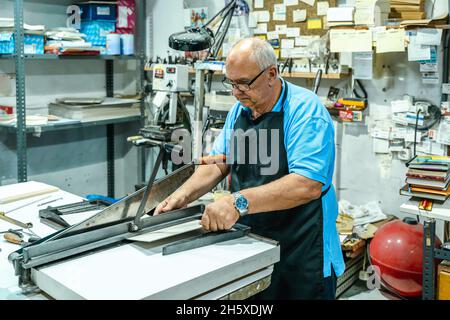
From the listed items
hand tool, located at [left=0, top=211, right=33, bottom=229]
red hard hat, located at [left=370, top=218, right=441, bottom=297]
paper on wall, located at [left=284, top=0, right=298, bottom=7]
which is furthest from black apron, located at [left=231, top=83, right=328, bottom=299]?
paper on wall, located at [left=284, top=0, right=298, bottom=7]

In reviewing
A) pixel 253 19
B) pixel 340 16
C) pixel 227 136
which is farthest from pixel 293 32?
pixel 227 136

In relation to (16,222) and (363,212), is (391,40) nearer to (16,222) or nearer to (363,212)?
(363,212)

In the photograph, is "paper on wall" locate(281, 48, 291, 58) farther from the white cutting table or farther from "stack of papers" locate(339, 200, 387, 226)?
the white cutting table

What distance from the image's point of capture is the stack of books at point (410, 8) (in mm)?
2756

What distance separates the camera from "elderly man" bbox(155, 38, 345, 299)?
1.51 meters

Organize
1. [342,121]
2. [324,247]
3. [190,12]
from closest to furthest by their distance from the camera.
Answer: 1. [324,247]
2. [342,121]
3. [190,12]

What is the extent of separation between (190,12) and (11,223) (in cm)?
261

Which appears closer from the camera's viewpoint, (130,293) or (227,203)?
(130,293)

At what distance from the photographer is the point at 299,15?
129 inches

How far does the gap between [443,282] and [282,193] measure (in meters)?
1.36

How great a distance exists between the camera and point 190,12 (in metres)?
3.90

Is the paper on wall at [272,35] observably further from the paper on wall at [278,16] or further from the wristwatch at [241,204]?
the wristwatch at [241,204]
